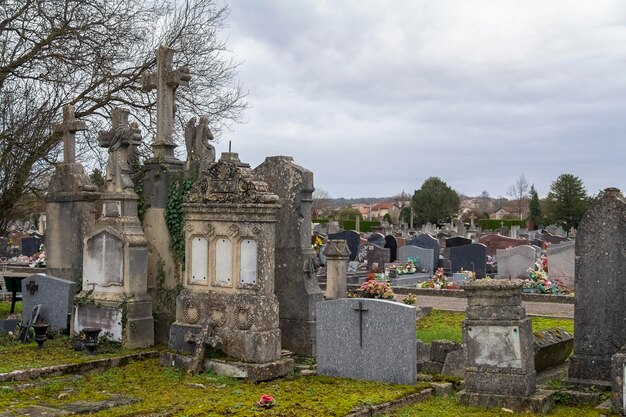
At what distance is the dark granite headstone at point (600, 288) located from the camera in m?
8.43

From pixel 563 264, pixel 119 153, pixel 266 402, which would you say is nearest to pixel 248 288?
pixel 266 402

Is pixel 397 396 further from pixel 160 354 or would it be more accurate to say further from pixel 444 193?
pixel 444 193

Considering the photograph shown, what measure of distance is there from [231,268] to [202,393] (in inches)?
70.0

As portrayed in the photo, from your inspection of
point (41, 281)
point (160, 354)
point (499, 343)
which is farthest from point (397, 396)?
point (41, 281)

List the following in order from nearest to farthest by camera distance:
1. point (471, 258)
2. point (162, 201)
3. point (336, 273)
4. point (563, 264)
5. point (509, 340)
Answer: point (509, 340) < point (162, 201) < point (336, 273) < point (563, 264) < point (471, 258)

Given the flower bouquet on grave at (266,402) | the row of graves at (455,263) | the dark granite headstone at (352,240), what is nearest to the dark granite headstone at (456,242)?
the row of graves at (455,263)

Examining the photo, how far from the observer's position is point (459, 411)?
25.2 feet

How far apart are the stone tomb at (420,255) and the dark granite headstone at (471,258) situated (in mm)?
757

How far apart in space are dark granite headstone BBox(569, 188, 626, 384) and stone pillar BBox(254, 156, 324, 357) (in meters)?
3.70

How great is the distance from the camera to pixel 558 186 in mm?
53219

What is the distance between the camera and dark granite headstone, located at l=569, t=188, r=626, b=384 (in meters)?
8.43

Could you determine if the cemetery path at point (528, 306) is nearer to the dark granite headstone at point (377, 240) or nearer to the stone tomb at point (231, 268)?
the stone tomb at point (231, 268)

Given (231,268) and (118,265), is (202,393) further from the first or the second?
(118,265)

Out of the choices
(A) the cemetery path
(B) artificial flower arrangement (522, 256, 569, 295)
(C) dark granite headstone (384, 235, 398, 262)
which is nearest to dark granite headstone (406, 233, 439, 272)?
(C) dark granite headstone (384, 235, 398, 262)
